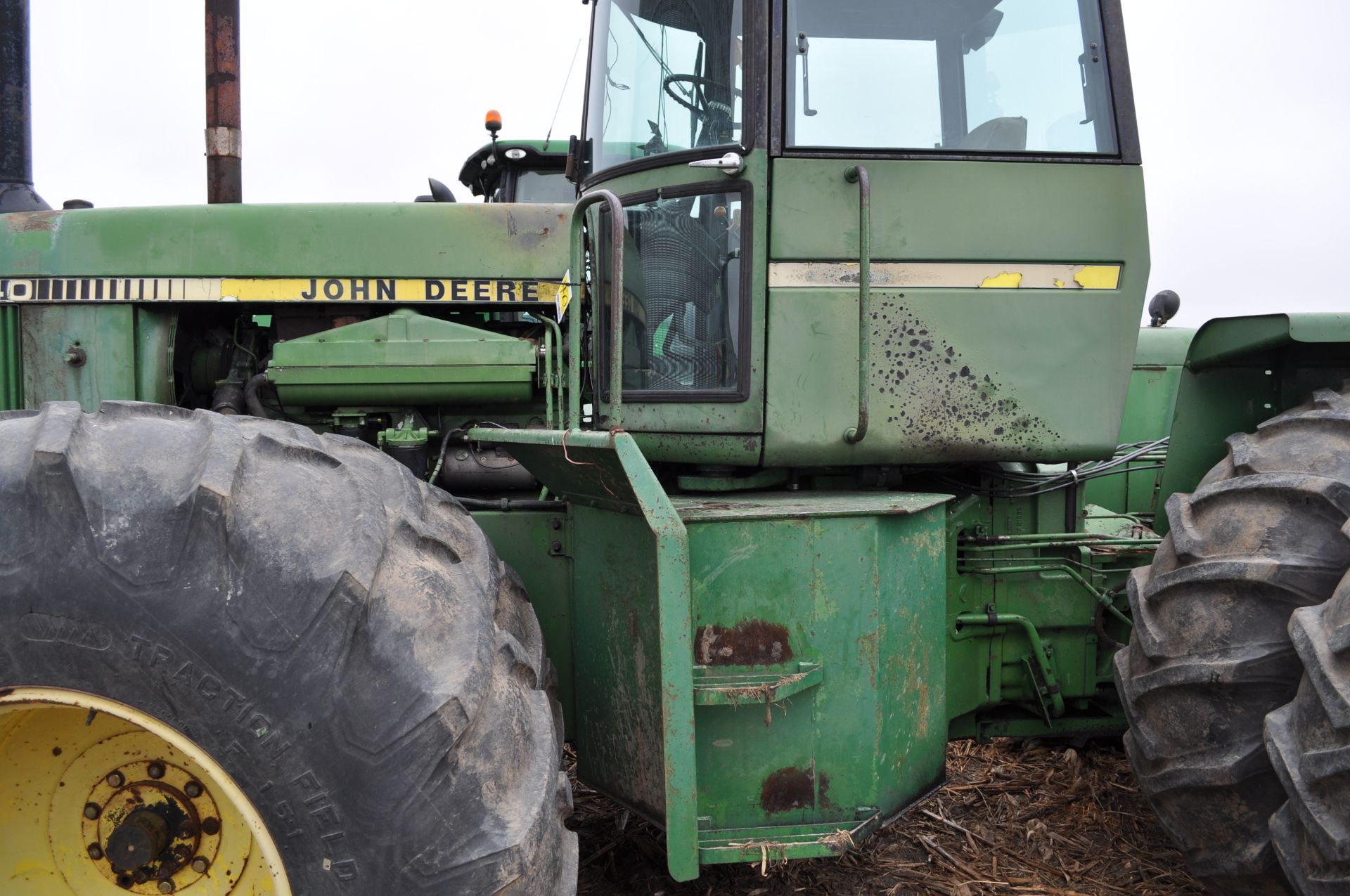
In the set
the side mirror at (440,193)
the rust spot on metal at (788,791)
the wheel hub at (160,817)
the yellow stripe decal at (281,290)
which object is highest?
the side mirror at (440,193)

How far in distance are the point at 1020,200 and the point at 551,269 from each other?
2.43 meters

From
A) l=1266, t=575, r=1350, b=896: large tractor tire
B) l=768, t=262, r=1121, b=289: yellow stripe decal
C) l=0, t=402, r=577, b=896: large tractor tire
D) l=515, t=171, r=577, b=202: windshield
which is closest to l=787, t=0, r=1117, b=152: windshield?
l=768, t=262, r=1121, b=289: yellow stripe decal

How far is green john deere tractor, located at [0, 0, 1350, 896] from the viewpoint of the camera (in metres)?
1.59

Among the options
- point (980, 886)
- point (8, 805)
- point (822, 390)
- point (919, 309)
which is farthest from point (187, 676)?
point (980, 886)

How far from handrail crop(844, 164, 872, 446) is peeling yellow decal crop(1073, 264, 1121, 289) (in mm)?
543

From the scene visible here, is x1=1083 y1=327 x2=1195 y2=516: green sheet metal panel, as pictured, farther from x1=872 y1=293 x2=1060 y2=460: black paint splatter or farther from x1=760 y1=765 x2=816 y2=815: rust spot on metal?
x1=760 y1=765 x2=816 y2=815: rust spot on metal

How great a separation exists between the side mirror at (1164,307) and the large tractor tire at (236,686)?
4254mm

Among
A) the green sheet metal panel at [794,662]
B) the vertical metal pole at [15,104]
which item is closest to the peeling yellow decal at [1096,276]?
the green sheet metal panel at [794,662]

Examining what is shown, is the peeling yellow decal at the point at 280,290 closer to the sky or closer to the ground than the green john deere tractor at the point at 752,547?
closer to the sky

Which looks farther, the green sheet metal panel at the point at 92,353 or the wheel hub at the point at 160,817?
the green sheet metal panel at the point at 92,353

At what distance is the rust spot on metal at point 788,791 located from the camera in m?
2.20

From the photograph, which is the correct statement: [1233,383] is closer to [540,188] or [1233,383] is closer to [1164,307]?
[1164,307]

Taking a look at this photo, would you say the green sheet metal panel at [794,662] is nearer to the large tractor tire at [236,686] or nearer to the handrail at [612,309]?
the handrail at [612,309]

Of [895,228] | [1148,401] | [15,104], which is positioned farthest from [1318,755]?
[15,104]
